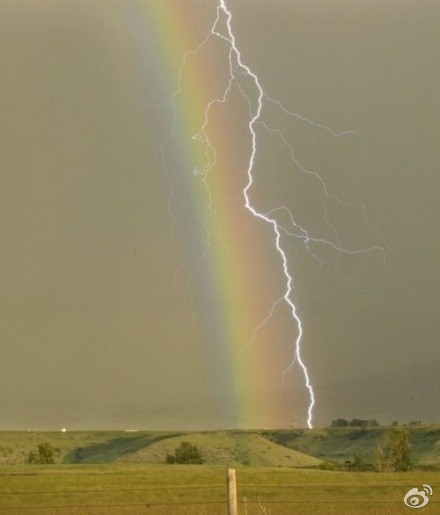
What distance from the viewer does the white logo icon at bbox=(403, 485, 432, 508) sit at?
39275 millimetres

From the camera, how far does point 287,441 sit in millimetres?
160375

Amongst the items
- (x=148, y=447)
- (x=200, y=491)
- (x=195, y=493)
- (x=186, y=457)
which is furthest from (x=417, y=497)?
(x=148, y=447)

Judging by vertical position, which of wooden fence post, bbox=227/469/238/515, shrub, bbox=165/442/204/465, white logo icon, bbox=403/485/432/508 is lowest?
wooden fence post, bbox=227/469/238/515

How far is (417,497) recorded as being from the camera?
4319 centimetres

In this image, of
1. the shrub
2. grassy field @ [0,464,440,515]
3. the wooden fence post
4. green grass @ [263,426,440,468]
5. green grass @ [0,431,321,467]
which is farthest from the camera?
green grass @ [263,426,440,468]

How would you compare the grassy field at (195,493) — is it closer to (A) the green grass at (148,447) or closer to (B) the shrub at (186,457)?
(B) the shrub at (186,457)

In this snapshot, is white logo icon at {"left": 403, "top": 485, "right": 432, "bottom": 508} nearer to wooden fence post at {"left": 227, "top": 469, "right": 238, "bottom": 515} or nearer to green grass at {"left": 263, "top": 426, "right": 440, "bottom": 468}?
wooden fence post at {"left": 227, "top": 469, "right": 238, "bottom": 515}

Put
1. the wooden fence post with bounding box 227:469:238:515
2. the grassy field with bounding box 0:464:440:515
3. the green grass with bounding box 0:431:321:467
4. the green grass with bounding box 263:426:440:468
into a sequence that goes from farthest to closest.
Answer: the green grass with bounding box 263:426:440:468 < the green grass with bounding box 0:431:321:467 < the grassy field with bounding box 0:464:440:515 < the wooden fence post with bounding box 227:469:238:515

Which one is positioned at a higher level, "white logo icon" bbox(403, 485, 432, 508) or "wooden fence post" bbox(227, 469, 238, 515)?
"white logo icon" bbox(403, 485, 432, 508)

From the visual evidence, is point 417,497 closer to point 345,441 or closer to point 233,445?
point 233,445

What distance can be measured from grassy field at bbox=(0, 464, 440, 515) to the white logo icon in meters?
0.32

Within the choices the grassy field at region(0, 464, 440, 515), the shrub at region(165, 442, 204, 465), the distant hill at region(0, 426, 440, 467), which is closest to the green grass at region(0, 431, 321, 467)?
the distant hill at region(0, 426, 440, 467)

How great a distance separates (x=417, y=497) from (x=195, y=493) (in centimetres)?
860

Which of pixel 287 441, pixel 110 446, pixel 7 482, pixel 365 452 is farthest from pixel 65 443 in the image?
pixel 7 482
